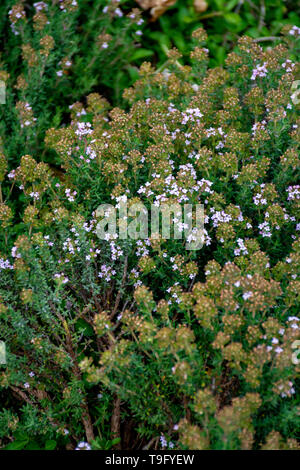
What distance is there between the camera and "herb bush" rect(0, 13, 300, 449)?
8.15ft

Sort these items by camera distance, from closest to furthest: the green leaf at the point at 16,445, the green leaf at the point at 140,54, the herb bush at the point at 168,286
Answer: the herb bush at the point at 168,286 → the green leaf at the point at 16,445 → the green leaf at the point at 140,54

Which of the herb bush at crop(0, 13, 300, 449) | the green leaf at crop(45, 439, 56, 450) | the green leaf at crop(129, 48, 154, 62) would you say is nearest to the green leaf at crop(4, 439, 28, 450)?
the herb bush at crop(0, 13, 300, 449)

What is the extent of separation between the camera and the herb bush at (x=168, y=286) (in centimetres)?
248

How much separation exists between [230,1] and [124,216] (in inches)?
155

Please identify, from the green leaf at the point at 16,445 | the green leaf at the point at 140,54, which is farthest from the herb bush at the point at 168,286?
the green leaf at the point at 140,54

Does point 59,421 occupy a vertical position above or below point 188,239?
below

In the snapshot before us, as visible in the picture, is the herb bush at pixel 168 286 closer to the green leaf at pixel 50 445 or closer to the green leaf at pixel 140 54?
the green leaf at pixel 50 445

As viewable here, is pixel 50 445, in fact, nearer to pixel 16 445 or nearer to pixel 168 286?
pixel 16 445

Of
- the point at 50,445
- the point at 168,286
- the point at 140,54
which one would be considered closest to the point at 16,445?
the point at 50,445

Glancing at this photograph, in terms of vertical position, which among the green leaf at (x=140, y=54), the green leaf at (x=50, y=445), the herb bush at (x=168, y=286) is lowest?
the green leaf at (x=50, y=445)

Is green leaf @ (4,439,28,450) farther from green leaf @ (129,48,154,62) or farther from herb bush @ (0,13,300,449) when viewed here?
green leaf @ (129,48,154,62)

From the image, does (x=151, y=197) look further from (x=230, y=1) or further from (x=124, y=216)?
(x=230, y=1)

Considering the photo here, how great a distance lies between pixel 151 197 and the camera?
322cm

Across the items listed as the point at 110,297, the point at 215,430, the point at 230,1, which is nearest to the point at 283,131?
the point at 110,297
